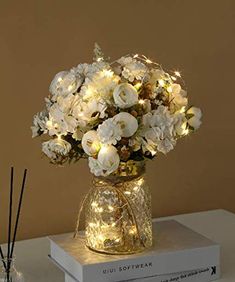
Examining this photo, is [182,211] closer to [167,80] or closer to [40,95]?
[40,95]

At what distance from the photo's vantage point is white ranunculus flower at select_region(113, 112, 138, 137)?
1.48 metres

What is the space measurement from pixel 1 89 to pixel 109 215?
1.78ft

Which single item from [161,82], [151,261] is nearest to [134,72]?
[161,82]

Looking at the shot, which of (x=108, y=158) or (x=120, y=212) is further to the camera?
(x=120, y=212)

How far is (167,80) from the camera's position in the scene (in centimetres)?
160

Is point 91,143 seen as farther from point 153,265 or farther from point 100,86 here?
point 153,265

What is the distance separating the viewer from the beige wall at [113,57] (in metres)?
1.97

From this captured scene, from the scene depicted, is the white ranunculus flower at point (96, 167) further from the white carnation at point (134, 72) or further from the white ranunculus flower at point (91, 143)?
the white carnation at point (134, 72)

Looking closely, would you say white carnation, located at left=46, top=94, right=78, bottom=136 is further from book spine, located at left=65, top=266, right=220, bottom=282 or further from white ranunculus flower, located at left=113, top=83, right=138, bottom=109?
book spine, located at left=65, top=266, right=220, bottom=282

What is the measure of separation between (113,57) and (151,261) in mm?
702

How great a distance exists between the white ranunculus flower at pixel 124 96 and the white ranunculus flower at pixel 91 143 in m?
0.08

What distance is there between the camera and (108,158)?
1477 mm

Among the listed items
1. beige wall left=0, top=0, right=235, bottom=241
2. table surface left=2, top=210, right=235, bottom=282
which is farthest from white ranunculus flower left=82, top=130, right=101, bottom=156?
beige wall left=0, top=0, right=235, bottom=241

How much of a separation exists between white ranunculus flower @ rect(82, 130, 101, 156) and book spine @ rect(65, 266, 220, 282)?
0.29m
